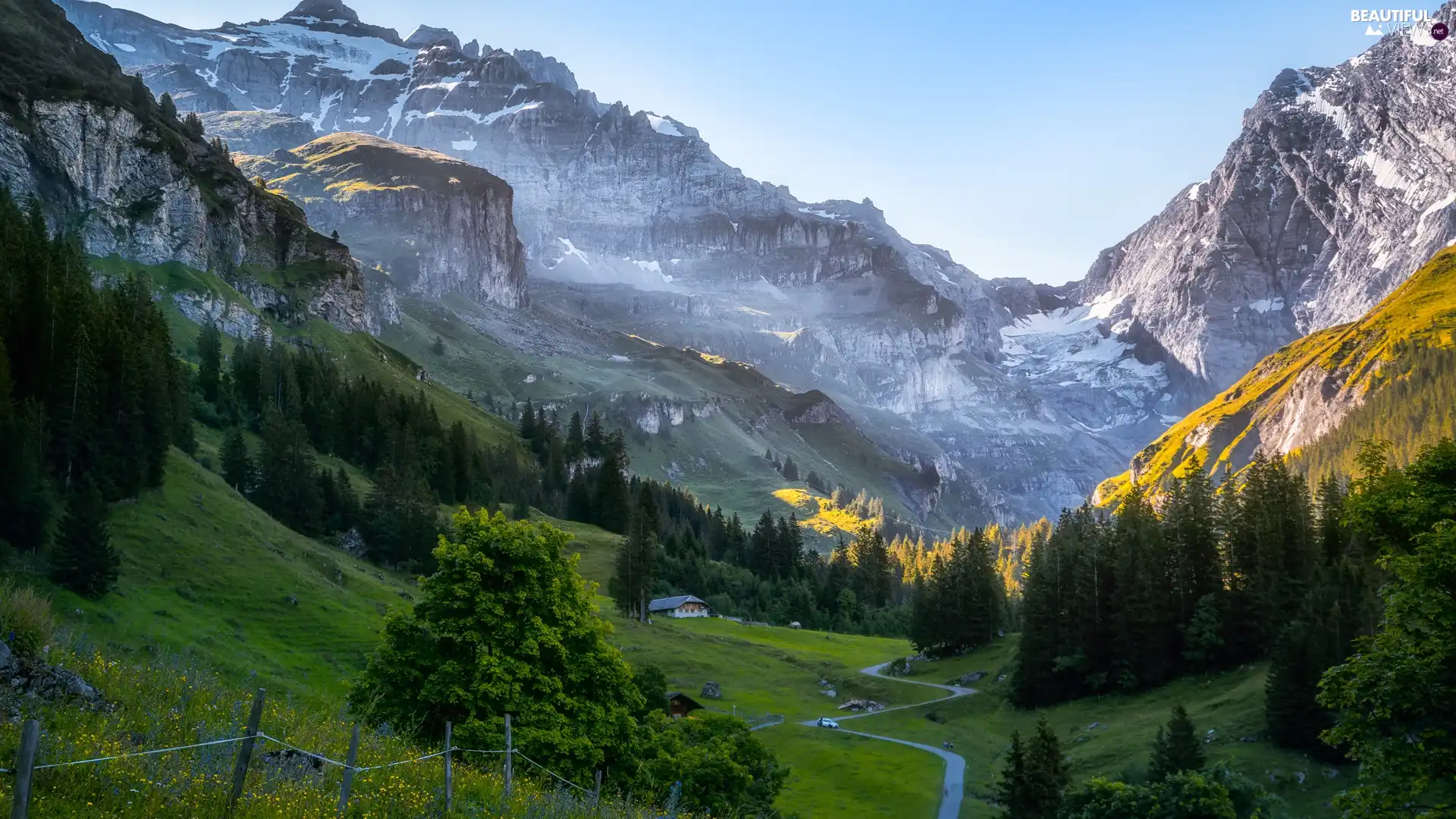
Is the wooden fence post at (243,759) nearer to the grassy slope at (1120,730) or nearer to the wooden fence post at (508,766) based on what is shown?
the wooden fence post at (508,766)

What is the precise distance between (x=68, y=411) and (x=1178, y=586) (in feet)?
329

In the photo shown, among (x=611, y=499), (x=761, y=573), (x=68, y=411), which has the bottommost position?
(x=761, y=573)

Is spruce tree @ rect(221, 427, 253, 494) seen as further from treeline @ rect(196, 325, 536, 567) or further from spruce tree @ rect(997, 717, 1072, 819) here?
spruce tree @ rect(997, 717, 1072, 819)

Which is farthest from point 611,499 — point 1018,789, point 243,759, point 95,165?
point 243,759

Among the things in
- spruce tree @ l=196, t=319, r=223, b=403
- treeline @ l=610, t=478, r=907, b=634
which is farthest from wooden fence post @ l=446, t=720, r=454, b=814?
spruce tree @ l=196, t=319, r=223, b=403

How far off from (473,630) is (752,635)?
93.5 meters

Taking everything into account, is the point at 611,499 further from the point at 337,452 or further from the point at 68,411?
the point at 68,411

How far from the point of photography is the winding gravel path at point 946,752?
63062 mm

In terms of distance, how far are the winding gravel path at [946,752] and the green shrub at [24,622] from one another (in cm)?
5649

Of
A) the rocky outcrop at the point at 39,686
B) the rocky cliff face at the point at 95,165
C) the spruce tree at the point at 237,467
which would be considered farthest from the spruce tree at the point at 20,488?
the rocky cliff face at the point at 95,165

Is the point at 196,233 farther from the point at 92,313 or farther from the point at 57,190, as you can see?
the point at 92,313

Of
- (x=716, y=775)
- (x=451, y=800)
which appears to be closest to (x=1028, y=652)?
(x=716, y=775)

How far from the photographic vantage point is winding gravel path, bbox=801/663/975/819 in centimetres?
6306

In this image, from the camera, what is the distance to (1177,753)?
52.4 m
